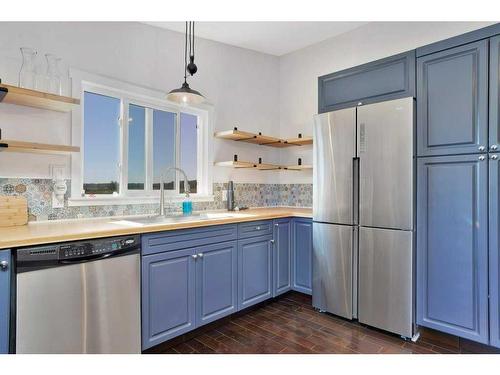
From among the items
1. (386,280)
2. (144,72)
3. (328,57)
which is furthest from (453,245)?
(144,72)

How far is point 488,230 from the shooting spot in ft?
6.57

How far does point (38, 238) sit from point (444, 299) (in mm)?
2606

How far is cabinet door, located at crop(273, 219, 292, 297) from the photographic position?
9.72 ft

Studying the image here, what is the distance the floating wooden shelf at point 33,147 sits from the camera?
5.96ft

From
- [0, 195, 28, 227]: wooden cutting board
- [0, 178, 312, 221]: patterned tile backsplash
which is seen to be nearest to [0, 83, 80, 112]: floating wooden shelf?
[0, 178, 312, 221]: patterned tile backsplash

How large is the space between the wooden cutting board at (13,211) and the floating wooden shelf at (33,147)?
320 millimetres

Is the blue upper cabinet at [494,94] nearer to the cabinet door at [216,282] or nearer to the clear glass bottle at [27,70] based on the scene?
the cabinet door at [216,282]

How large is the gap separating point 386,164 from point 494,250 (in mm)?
886

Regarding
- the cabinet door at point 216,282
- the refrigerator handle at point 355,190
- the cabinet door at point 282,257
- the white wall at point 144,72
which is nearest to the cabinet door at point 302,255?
the cabinet door at point 282,257

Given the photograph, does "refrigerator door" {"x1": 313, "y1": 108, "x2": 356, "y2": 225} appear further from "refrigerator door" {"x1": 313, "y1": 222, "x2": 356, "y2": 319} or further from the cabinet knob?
the cabinet knob

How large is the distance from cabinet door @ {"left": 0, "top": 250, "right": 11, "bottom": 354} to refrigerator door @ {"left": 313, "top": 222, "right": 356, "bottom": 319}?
2219 millimetres

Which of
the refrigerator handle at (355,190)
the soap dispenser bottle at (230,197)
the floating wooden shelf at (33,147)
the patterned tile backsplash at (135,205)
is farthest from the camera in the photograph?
the soap dispenser bottle at (230,197)
